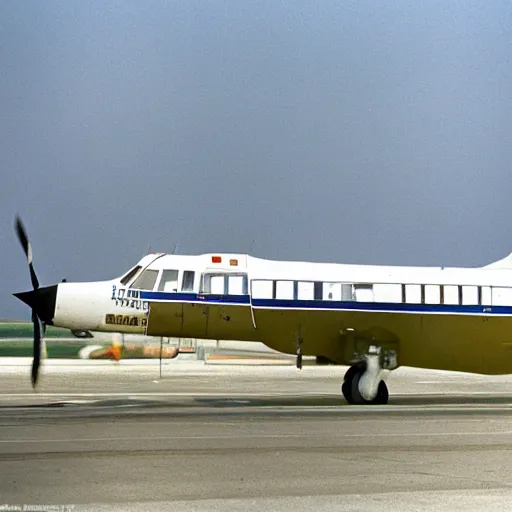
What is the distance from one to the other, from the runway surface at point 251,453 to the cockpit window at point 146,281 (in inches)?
118

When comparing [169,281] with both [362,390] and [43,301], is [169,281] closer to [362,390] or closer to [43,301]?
[43,301]

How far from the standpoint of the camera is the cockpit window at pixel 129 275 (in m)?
28.5

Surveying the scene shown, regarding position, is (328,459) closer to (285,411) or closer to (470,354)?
(285,411)

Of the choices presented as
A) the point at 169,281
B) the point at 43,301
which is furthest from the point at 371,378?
the point at 43,301

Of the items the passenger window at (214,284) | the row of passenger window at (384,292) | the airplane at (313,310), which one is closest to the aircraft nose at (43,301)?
the airplane at (313,310)

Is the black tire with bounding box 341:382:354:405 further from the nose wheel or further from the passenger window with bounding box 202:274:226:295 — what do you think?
the passenger window with bounding box 202:274:226:295

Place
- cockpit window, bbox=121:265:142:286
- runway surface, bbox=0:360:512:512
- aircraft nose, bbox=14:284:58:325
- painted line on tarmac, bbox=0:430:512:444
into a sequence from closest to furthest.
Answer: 1. runway surface, bbox=0:360:512:512
2. painted line on tarmac, bbox=0:430:512:444
3. aircraft nose, bbox=14:284:58:325
4. cockpit window, bbox=121:265:142:286

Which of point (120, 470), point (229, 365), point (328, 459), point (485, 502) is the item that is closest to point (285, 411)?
point (328, 459)

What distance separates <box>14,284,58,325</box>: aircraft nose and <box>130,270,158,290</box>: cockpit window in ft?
6.75

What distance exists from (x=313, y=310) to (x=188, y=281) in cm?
332

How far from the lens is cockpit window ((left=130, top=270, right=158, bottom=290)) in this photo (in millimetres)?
28250

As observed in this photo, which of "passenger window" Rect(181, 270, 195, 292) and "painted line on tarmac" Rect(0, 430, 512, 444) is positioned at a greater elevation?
"passenger window" Rect(181, 270, 195, 292)

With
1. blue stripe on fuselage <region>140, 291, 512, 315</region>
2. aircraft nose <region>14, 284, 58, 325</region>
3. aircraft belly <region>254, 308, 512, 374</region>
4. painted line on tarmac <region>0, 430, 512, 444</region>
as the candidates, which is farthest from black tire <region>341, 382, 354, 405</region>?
painted line on tarmac <region>0, 430, 512, 444</region>

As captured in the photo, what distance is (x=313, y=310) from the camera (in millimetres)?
28359
